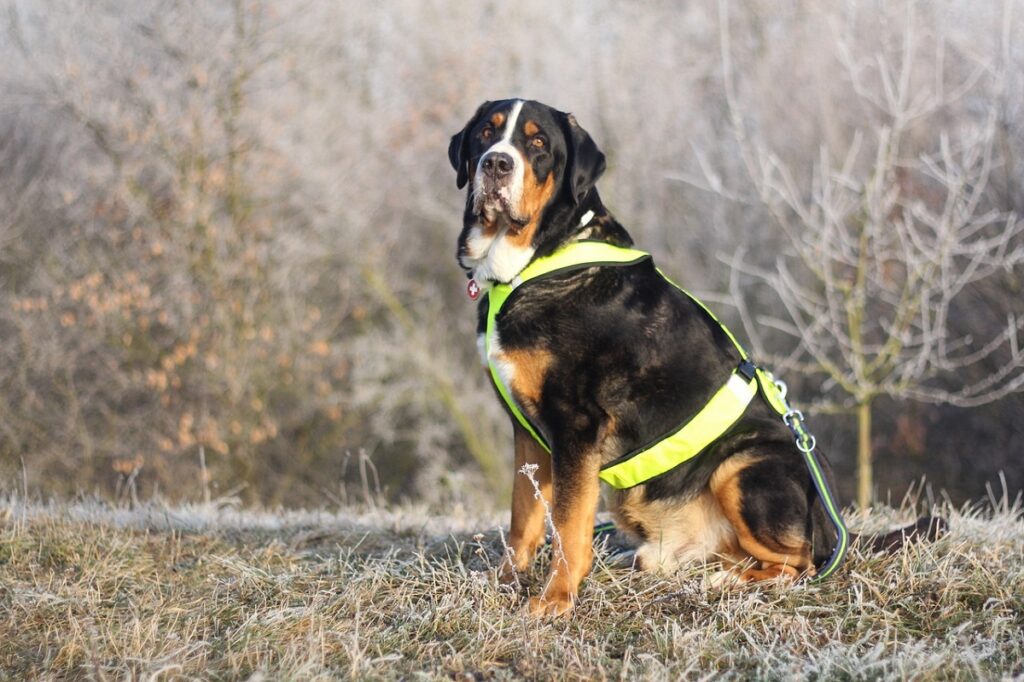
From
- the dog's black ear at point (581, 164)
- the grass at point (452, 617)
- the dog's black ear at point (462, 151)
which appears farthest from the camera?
the dog's black ear at point (462, 151)

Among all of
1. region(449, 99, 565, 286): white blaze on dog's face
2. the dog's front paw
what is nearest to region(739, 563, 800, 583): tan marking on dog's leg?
the dog's front paw

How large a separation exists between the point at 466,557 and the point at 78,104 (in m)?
12.8

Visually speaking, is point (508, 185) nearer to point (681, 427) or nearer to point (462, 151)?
point (462, 151)

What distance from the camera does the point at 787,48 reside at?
18.9 meters

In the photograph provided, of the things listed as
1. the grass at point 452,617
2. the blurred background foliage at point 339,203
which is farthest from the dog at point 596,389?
the blurred background foliage at point 339,203

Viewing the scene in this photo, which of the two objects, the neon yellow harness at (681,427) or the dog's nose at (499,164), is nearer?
the neon yellow harness at (681,427)

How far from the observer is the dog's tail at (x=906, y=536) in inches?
161

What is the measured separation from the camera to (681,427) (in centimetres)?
393

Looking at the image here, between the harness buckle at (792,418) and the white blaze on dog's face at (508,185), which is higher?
the white blaze on dog's face at (508,185)

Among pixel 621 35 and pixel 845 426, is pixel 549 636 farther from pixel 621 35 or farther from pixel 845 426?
pixel 621 35

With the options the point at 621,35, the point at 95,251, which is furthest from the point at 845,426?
the point at 95,251

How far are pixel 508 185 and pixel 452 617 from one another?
1720mm

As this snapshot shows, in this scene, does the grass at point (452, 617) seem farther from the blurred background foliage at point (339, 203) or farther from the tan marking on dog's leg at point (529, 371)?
the blurred background foliage at point (339, 203)

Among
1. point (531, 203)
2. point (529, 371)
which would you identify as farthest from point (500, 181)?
point (529, 371)
